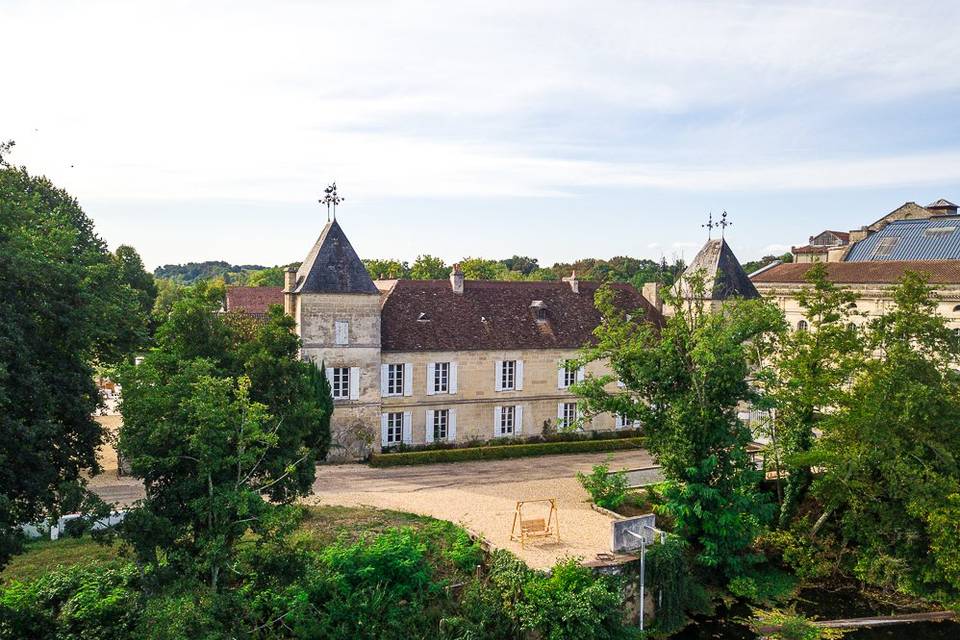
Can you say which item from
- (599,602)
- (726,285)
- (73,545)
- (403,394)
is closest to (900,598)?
(599,602)

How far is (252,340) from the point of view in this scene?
23.3 m

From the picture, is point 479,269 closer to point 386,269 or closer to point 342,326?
point 386,269

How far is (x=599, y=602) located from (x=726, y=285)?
845 inches

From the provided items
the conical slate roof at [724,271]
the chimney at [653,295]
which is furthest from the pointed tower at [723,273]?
the chimney at [653,295]

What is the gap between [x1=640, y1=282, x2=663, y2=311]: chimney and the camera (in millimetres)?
39500

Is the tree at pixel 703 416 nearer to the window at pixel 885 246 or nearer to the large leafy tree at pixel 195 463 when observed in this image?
the large leafy tree at pixel 195 463

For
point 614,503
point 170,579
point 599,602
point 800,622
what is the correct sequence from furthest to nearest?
point 614,503 → point 800,622 → point 599,602 → point 170,579

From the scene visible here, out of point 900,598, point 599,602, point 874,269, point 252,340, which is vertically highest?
point 874,269

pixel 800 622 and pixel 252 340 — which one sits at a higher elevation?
pixel 252 340

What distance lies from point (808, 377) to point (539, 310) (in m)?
14.3

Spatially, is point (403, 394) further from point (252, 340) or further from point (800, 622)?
point (800, 622)

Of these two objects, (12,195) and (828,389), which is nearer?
(12,195)

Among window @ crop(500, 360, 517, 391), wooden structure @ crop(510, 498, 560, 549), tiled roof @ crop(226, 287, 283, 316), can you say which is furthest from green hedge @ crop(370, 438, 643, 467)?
tiled roof @ crop(226, 287, 283, 316)

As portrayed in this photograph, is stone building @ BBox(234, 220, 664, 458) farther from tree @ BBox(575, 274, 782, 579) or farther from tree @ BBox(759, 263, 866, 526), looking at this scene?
tree @ BBox(759, 263, 866, 526)
